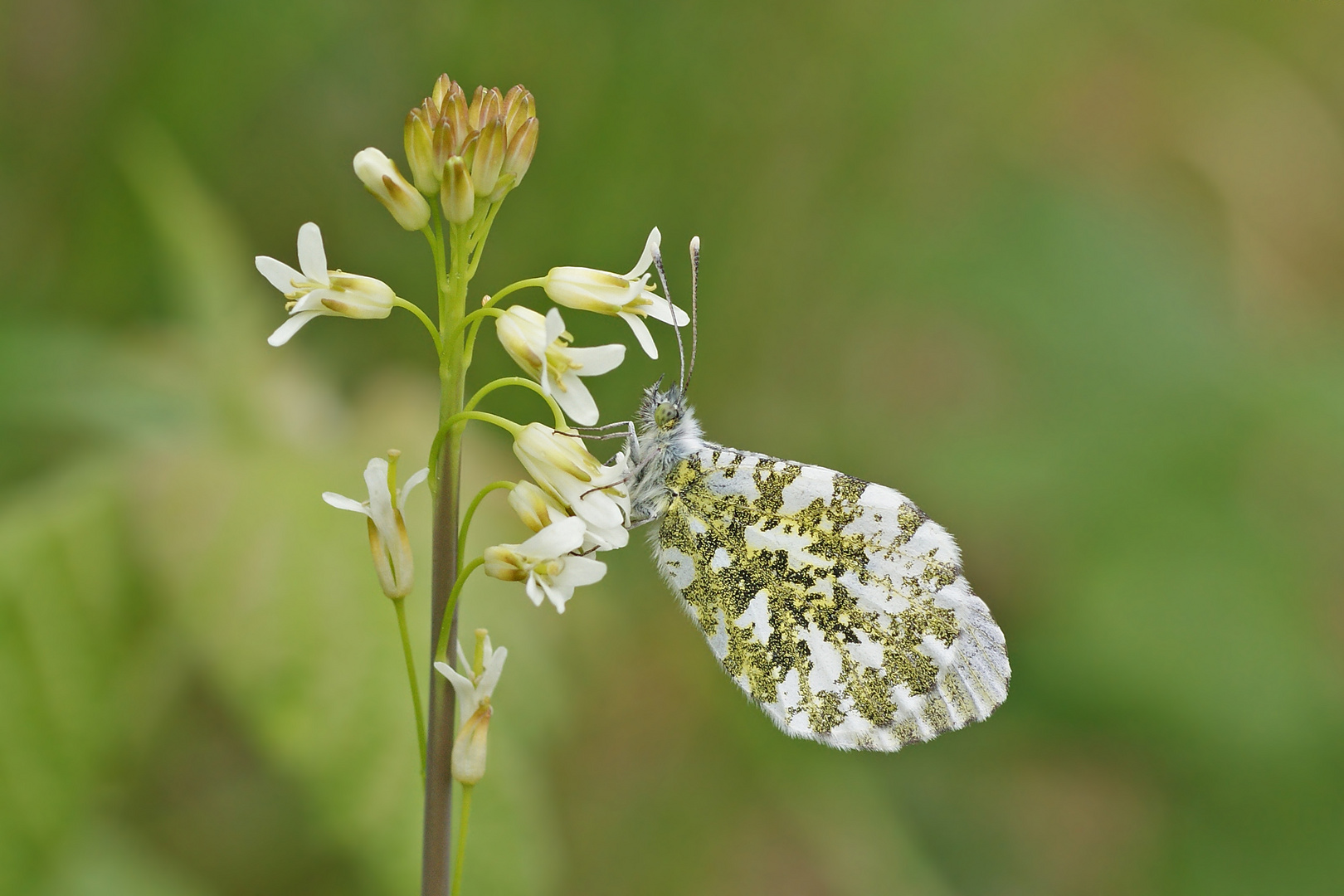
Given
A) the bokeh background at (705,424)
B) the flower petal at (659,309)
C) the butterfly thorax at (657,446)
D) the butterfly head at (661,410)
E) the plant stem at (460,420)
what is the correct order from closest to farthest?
the plant stem at (460,420), the flower petal at (659,309), the butterfly thorax at (657,446), the butterfly head at (661,410), the bokeh background at (705,424)

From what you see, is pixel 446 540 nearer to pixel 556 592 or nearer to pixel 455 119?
pixel 556 592

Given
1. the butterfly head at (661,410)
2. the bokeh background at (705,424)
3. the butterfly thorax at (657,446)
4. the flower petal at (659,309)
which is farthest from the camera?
the bokeh background at (705,424)

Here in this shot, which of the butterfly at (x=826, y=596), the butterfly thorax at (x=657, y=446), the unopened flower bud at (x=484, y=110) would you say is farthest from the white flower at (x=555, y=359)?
the butterfly at (x=826, y=596)

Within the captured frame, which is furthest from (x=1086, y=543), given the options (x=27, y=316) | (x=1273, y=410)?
(x=27, y=316)

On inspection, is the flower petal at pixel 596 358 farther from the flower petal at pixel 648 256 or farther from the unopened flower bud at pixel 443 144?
the unopened flower bud at pixel 443 144

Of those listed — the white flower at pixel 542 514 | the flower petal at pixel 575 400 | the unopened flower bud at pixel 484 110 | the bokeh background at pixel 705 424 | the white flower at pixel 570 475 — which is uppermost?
the unopened flower bud at pixel 484 110

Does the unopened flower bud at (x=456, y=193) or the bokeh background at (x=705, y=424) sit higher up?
the unopened flower bud at (x=456, y=193)

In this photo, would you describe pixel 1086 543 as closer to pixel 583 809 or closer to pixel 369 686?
pixel 583 809
